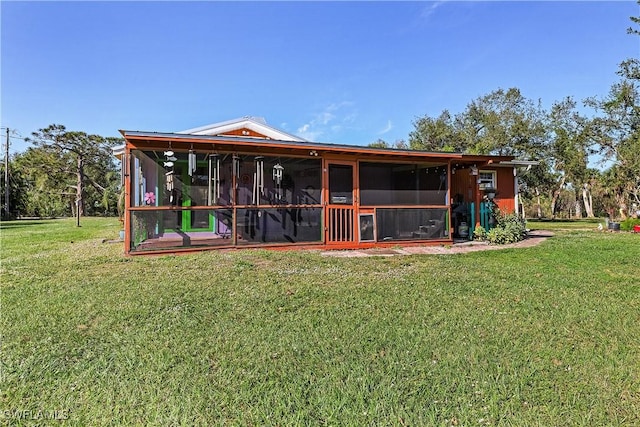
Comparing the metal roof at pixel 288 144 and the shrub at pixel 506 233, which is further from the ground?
the metal roof at pixel 288 144

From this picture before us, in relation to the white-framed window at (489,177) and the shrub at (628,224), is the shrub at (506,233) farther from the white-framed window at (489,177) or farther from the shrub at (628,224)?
the shrub at (628,224)

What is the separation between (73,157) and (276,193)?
A: 29.0m

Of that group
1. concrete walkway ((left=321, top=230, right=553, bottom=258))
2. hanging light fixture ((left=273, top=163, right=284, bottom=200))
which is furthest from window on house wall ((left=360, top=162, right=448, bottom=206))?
hanging light fixture ((left=273, top=163, right=284, bottom=200))

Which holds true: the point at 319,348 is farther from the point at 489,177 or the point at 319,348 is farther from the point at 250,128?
the point at 489,177

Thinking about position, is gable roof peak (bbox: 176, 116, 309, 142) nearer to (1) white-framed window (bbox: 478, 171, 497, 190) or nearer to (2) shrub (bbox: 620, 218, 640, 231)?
(1) white-framed window (bbox: 478, 171, 497, 190)

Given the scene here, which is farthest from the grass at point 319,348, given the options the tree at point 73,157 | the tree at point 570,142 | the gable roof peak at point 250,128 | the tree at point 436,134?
the tree at point 73,157

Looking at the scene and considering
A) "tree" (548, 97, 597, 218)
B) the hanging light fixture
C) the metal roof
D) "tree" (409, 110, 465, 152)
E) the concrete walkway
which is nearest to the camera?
the metal roof

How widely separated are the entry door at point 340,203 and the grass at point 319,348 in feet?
9.84

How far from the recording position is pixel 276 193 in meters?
7.82

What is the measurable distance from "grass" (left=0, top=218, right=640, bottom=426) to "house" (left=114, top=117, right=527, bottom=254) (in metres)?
2.23

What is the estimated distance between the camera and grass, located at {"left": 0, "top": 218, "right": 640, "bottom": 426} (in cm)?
211

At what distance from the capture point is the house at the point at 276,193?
6906mm

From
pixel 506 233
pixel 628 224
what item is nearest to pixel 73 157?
pixel 506 233

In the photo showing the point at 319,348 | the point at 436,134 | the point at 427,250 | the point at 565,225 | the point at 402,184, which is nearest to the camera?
the point at 319,348
